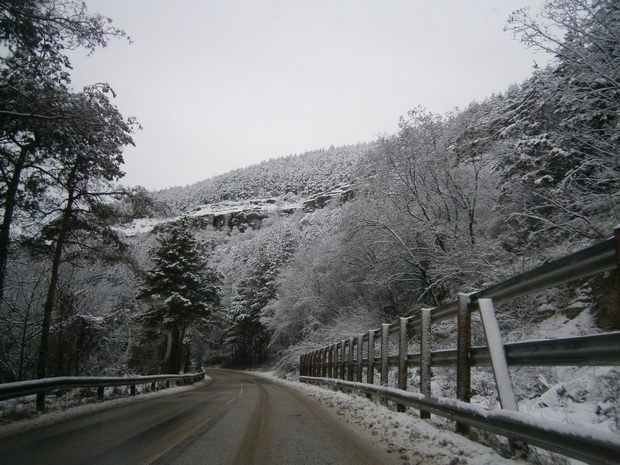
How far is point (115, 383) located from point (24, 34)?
9.47m

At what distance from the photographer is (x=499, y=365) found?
319 cm

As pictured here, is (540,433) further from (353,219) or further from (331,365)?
(353,219)

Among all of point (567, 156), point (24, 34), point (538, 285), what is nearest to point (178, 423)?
point (538, 285)

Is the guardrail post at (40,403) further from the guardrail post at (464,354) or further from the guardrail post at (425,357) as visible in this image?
the guardrail post at (464,354)

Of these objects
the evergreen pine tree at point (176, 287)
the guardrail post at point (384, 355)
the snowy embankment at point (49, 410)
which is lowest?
the snowy embankment at point (49, 410)

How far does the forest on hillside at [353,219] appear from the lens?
31.4ft

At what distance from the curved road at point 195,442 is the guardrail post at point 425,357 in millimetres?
1031

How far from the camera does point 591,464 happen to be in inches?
84.4

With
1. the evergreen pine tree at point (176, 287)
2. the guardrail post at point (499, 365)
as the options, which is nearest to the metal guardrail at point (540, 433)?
the guardrail post at point (499, 365)

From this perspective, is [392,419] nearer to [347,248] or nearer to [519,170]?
[519,170]

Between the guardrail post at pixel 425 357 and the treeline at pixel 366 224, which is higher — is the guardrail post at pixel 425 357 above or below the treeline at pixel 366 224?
below

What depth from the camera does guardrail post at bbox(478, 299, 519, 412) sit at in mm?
3123

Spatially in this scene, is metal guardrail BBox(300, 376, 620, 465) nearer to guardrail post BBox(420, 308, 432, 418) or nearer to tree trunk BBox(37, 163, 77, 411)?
guardrail post BBox(420, 308, 432, 418)

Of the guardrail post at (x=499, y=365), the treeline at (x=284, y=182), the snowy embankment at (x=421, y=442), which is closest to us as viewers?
the guardrail post at (x=499, y=365)
